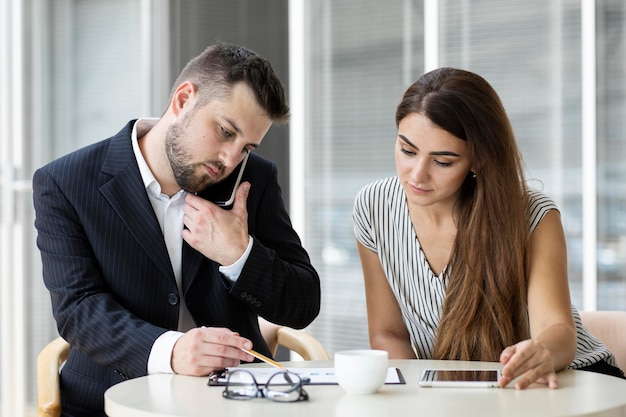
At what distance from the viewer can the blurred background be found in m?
3.33

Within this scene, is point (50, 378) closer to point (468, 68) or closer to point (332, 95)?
point (468, 68)

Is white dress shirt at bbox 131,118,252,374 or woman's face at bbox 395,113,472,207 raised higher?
woman's face at bbox 395,113,472,207

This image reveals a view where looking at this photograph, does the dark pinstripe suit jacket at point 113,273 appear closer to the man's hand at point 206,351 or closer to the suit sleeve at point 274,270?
the suit sleeve at point 274,270

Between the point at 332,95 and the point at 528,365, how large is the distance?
105 inches

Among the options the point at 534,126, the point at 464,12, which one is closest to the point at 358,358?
the point at 534,126

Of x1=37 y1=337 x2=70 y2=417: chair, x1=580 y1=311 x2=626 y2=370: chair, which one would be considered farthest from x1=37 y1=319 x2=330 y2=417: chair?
x1=580 y1=311 x2=626 y2=370: chair

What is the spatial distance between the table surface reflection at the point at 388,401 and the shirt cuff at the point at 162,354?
93 millimetres

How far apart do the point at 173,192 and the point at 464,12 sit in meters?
1.94

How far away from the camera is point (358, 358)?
1521 mm

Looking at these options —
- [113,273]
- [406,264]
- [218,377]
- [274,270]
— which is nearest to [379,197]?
[406,264]

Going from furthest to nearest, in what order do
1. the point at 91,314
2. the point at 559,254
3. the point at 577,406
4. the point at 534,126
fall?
the point at 534,126, the point at 559,254, the point at 91,314, the point at 577,406

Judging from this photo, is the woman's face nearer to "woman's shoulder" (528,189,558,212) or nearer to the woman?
the woman

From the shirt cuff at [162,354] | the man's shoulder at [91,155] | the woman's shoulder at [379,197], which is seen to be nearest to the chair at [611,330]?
the woman's shoulder at [379,197]

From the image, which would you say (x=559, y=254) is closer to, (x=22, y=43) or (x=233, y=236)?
(x=233, y=236)
